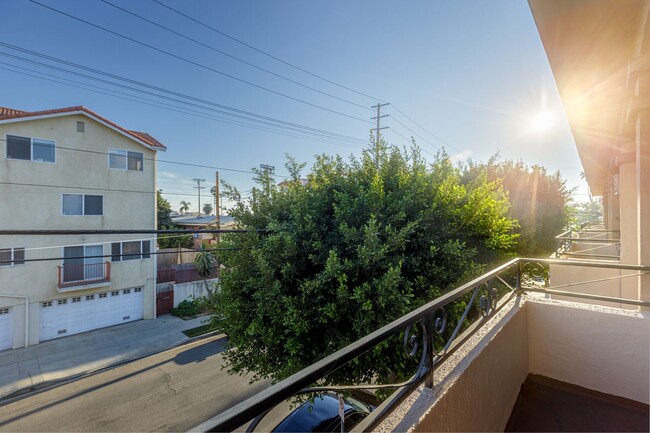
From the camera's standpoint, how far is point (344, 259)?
10.1ft

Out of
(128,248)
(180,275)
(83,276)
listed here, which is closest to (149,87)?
(128,248)

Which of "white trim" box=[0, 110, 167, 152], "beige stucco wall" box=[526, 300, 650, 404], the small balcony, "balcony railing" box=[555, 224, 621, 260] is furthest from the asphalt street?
"white trim" box=[0, 110, 167, 152]

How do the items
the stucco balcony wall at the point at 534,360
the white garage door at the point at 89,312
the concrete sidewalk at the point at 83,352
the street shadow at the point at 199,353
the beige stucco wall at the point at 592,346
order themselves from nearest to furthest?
the stucco balcony wall at the point at 534,360, the beige stucco wall at the point at 592,346, the concrete sidewalk at the point at 83,352, the street shadow at the point at 199,353, the white garage door at the point at 89,312

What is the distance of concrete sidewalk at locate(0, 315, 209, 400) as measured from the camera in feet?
24.7

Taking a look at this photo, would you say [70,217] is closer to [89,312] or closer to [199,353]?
[89,312]

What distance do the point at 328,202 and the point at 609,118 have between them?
3.07m

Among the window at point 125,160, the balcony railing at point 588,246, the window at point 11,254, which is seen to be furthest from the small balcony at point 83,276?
the balcony railing at point 588,246

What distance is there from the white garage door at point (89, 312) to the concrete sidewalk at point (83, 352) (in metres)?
0.30

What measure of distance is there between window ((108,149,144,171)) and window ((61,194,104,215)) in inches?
52.4

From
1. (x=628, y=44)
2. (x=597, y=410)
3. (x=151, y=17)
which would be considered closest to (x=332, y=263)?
(x=597, y=410)

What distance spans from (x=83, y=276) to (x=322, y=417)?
10.6 metres

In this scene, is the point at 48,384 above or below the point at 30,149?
below

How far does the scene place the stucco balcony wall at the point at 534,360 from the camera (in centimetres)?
131

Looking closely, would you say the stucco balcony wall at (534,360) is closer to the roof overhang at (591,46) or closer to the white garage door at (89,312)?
the roof overhang at (591,46)
